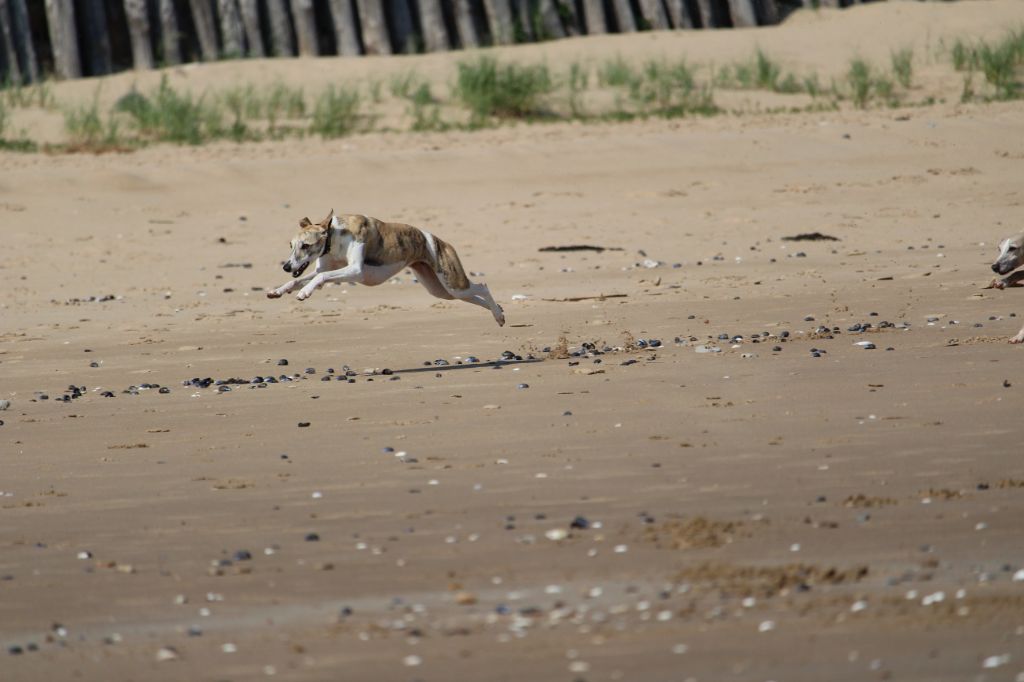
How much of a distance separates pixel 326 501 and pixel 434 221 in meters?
9.23

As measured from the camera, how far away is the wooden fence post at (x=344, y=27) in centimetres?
2052

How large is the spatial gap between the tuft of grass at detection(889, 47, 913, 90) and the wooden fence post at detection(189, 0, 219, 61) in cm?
897

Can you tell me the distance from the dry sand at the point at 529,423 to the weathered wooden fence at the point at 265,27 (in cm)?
304

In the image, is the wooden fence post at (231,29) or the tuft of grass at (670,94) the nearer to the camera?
the tuft of grass at (670,94)

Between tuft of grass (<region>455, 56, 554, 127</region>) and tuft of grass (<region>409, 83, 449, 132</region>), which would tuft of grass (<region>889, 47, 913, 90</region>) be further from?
tuft of grass (<region>409, 83, 449, 132</region>)

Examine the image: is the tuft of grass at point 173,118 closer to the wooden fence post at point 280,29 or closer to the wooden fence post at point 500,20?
the wooden fence post at point 280,29

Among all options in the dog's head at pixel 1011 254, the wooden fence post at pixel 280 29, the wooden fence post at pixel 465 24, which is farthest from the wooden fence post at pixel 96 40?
the dog's head at pixel 1011 254

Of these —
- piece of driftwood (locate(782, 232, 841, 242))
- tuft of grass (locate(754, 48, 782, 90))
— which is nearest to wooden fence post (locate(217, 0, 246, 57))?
tuft of grass (locate(754, 48, 782, 90))

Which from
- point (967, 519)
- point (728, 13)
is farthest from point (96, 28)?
point (967, 519)

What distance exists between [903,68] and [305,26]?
7.91 meters

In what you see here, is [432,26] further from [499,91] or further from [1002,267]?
[1002,267]

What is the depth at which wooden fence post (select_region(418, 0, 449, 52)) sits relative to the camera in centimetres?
2089

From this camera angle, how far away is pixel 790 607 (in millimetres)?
5309

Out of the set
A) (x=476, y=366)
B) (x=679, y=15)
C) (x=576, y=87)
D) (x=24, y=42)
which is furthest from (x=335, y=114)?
(x=476, y=366)
